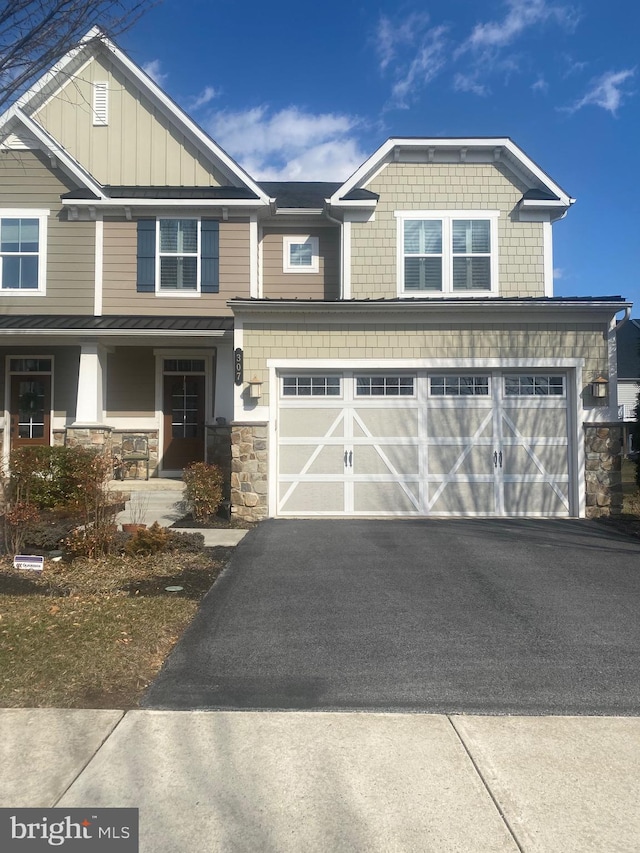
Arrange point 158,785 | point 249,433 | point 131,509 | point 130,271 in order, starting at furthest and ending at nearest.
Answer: point 130,271 → point 131,509 → point 249,433 → point 158,785

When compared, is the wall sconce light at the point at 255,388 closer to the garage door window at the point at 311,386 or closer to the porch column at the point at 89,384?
the garage door window at the point at 311,386

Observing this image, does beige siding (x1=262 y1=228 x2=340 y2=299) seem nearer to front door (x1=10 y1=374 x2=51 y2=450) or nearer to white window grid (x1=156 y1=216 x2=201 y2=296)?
white window grid (x1=156 y1=216 x2=201 y2=296)

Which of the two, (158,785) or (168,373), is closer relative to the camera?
(158,785)

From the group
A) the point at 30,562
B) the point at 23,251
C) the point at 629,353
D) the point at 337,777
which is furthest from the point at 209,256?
the point at 629,353

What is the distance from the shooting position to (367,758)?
3156 mm

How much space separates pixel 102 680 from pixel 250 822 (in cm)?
178

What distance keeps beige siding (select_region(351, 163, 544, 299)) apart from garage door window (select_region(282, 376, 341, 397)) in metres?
3.69

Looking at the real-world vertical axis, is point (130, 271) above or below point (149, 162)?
below

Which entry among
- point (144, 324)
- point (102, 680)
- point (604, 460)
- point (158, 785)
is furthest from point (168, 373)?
point (158, 785)

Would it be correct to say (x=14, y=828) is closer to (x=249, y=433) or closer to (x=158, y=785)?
(x=158, y=785)

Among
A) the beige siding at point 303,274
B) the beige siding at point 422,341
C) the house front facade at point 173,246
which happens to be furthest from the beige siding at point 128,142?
the beige siding at point 422,341

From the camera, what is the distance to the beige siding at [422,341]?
33.4ft

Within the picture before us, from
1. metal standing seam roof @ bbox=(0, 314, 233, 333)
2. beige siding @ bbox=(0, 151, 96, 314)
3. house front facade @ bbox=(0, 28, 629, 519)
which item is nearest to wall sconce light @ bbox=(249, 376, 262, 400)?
→ house front facade @ bbox=(0, 28, 629, 519)

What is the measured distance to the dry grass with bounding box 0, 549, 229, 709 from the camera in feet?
13.0
